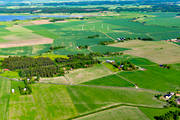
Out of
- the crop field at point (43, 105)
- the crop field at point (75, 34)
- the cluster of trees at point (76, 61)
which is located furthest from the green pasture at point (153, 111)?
the crop field at point (75, 34)

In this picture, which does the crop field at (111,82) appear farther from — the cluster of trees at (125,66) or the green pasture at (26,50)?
the green pasture at (26,50)

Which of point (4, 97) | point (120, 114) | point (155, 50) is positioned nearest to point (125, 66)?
point (155, 50)

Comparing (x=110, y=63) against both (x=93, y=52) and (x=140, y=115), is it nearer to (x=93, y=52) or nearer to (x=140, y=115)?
(x=93, y=52)

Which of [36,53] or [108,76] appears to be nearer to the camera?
[108,76]

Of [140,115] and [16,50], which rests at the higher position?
[16,50]

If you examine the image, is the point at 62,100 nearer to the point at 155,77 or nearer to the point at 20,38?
the point at 155,77

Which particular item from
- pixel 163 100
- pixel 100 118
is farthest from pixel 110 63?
pixel 100 118
